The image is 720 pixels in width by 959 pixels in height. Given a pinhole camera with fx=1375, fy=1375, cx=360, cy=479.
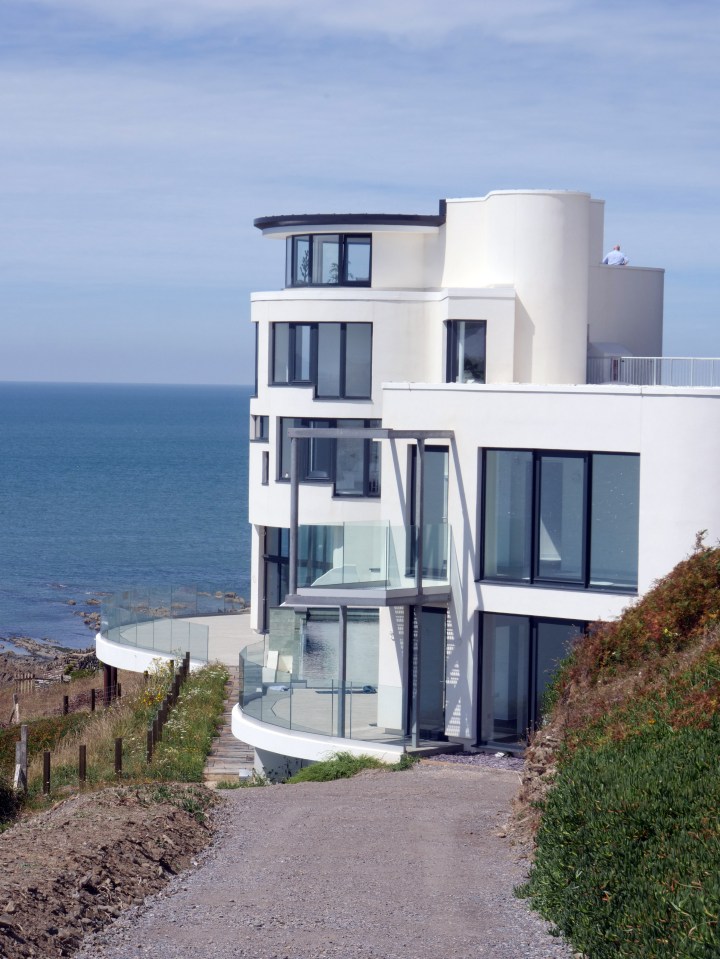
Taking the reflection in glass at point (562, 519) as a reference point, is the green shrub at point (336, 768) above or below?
below

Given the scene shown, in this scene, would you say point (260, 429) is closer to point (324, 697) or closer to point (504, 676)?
point (324, 697)

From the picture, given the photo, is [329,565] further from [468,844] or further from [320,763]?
[468,844]

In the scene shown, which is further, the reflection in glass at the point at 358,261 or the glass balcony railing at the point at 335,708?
the reflection in glass at the point at 358,261

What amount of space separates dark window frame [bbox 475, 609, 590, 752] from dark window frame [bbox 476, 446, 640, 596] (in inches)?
20.3

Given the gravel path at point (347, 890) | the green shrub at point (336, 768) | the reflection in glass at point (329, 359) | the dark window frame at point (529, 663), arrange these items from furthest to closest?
1. the reflection in glass at point (329, 359)
2. the dark window frame at point (529, 663)
3. the green shrub at point (336, 768)
4. the gravel path at point (347, 890)

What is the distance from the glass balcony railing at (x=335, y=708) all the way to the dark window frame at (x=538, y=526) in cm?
246

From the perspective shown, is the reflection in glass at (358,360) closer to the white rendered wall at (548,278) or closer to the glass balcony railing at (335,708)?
the white rendered wall at (548,278)

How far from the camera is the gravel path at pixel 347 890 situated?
36.0 feet

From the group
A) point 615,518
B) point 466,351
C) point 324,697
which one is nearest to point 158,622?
point 466,351

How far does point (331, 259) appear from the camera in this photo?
29406 mm

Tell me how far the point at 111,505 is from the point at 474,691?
10109 centimetres

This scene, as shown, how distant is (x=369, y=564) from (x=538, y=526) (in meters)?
2.66

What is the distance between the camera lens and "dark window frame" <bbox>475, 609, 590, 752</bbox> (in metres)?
20.8

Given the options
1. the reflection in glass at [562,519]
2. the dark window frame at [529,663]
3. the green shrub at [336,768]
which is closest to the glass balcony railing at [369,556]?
the dark window frame at [529,663]
